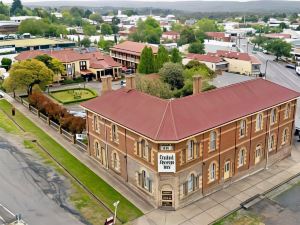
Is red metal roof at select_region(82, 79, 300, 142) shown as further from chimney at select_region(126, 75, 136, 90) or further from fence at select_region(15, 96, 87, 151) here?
fence at select_region(15, 96, 87, 151)

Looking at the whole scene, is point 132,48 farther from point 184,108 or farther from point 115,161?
point 184,108

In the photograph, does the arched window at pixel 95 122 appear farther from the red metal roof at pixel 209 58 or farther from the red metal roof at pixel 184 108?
the red metal roof at pixel 209 58

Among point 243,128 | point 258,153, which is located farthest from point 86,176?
point 258,153

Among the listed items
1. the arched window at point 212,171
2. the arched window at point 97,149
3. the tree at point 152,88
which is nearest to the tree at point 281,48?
the tree at point 152,88

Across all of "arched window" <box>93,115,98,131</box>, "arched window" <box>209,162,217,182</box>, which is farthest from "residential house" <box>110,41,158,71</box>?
"arched window" <box>209,162,217,182</box>

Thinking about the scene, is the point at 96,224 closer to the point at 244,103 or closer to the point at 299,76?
the point at 244,103

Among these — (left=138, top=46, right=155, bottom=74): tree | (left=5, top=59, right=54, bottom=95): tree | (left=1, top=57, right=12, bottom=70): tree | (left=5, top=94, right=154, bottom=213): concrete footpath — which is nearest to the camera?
(left=5, top=94, right=154, bottom=213): concrete footpath
